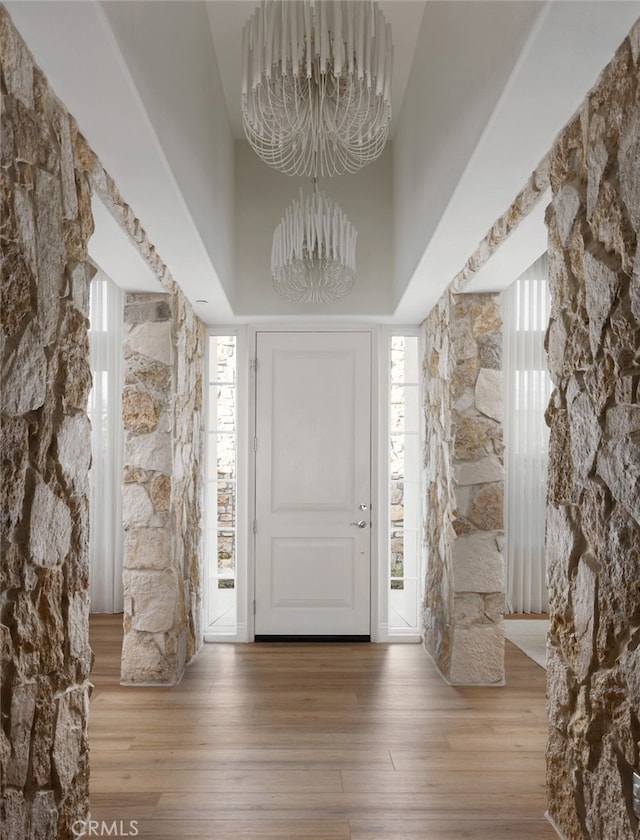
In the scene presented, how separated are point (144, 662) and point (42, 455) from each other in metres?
2.31

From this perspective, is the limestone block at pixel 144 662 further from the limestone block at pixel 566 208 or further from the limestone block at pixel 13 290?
the limestone block at pixel 566 208

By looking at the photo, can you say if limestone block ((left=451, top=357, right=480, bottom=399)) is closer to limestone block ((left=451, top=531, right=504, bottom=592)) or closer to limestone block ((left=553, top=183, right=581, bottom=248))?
limestone block ((left=451, top=531, right=504, bottom=592))

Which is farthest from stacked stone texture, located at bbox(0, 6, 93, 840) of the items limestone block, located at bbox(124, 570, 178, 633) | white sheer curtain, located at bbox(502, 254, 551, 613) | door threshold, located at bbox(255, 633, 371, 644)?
white sheer curtain, located at bbox(502, 254, 551, 613)

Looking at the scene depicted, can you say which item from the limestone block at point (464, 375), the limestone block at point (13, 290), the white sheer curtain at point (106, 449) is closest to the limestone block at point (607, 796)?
the limestone block at point (13, 290)

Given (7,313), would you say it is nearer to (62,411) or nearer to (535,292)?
(62,411)

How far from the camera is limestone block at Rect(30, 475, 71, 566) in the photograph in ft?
5.48

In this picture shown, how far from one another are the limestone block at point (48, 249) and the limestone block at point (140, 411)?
1.85 meters

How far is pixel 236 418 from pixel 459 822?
3059 millimetres

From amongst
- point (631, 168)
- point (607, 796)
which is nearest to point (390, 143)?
point (631, 168)

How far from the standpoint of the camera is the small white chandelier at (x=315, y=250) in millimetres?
3355

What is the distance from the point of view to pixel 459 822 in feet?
7.57

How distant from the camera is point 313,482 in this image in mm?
4695

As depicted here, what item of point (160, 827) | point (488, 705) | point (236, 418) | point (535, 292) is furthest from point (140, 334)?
point (535, 292)

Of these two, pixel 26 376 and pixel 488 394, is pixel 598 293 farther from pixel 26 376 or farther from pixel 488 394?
pixel 488 394
